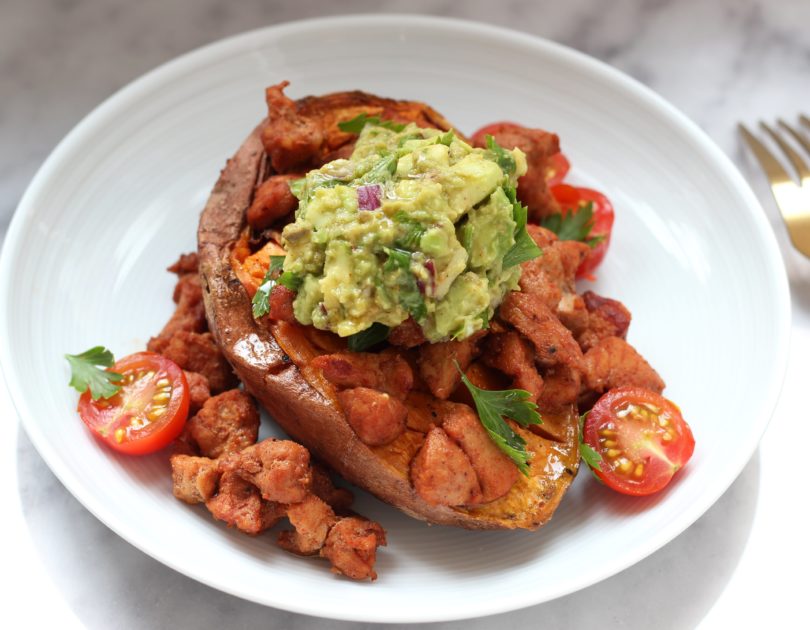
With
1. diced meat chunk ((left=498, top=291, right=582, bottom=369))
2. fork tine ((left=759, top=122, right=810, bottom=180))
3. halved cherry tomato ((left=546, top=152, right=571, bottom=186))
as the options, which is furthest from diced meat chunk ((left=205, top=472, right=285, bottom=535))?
fork tine ((left=759, top=122, right=810, bottom=180))

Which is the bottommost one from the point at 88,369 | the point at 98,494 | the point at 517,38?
the point at 98,494

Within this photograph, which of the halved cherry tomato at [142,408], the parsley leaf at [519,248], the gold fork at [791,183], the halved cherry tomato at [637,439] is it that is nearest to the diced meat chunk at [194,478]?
the halved cherry tomato at [142,408]

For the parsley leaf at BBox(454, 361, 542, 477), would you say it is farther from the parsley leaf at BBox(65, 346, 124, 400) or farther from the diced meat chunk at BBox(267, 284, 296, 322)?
the parsley leaf at BBox(65, 346, 124, 400)

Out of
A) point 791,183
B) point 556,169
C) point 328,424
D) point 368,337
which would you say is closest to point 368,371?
point 368,337

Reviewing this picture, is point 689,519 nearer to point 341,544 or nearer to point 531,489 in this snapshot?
point 531,489

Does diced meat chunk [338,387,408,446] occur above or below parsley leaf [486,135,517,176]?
below

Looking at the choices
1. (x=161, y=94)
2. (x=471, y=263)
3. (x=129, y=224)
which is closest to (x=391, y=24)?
(x=161, y=94)

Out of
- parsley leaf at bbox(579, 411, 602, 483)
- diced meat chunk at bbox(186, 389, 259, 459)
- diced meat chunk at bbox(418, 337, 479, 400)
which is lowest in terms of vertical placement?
diced meat chunk at bbox(186, 389, 259, 459)
